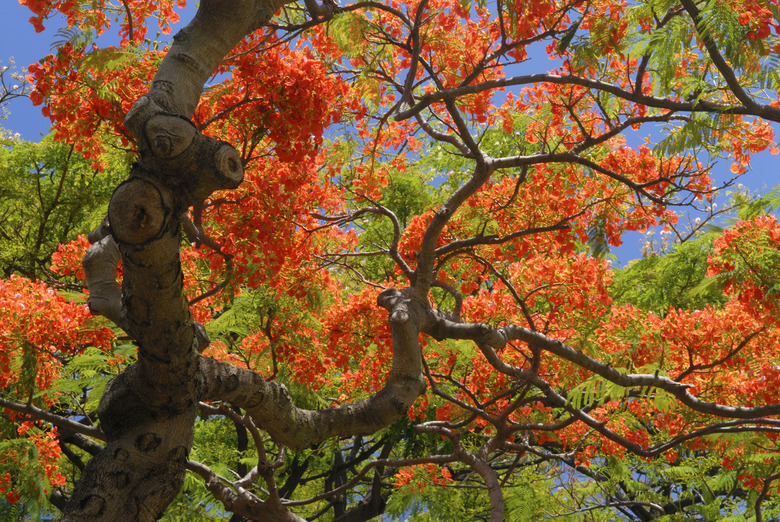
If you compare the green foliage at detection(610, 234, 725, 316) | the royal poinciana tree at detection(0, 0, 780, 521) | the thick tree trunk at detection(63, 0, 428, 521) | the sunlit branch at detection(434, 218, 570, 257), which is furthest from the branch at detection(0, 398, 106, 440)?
the green foliage at detection(610, 234, 725, 316)

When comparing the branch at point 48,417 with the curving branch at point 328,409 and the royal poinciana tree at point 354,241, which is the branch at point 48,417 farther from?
the curving branch at point 328,409

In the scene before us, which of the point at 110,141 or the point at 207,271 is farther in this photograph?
the point at 207,271

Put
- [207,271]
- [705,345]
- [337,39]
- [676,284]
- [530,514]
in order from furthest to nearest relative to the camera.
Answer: [676,284]
[530,514]
[207,271]
[705,345]
[337,39]

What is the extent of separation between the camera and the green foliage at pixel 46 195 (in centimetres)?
1092

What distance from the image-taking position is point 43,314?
5.46m

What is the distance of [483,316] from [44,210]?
26.9 feet

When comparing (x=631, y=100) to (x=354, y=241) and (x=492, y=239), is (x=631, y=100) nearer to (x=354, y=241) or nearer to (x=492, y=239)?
(x=492, y=239)

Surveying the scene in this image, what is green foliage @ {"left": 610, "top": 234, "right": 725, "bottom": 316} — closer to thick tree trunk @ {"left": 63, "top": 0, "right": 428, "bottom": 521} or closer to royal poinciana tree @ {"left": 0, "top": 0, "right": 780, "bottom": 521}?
royal poinciana tree @ {"left": 0, "top": 0, "right": 780, "bottom": 521}

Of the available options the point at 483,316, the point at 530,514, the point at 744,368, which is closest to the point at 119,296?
the point at 483,316

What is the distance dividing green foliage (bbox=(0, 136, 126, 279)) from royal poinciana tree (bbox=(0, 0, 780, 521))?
4837 millimetres

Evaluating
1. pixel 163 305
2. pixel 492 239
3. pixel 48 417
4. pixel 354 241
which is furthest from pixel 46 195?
pixel 163 305

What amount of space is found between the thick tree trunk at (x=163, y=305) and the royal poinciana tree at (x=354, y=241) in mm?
12

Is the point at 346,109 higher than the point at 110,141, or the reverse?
the point at 346,109

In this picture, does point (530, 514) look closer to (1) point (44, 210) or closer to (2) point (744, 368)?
(2) point (744, 368)
